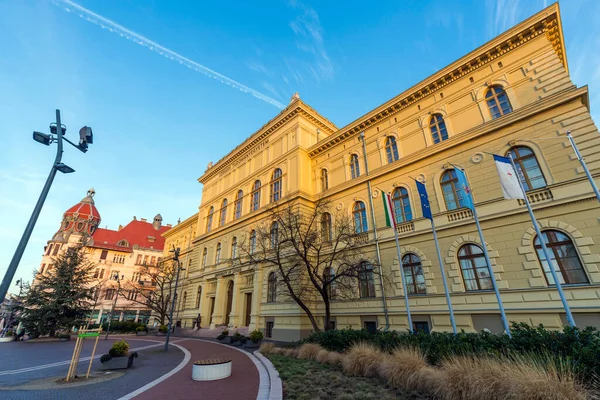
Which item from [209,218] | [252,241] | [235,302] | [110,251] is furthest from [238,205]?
[110,251]

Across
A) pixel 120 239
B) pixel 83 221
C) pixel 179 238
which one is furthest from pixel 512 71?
pixel 83 221

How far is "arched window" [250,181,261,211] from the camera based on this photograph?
2988cm

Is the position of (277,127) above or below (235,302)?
above

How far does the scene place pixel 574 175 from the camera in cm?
1248

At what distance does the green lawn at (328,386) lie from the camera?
6664 millimetres

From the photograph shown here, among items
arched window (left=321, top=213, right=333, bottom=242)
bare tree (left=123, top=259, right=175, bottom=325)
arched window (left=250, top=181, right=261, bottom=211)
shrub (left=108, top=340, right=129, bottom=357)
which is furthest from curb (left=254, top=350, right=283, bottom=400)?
bare tree (left=123, top=259, right=175, bottom=325)

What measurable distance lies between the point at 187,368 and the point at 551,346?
12.4 meters

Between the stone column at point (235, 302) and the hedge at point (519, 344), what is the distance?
59.6ft

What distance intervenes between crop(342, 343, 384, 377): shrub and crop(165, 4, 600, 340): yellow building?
299 inches

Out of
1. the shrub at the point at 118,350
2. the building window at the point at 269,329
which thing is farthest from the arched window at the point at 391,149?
the shrub at the point at 118,350

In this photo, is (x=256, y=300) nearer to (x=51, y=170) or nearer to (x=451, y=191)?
(x=451, y=191)

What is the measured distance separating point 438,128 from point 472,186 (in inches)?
193

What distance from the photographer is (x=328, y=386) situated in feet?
25.2

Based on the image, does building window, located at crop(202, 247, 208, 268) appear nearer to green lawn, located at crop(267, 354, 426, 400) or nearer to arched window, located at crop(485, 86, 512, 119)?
green lawn, located at crop(267, 354, 426, 400)
